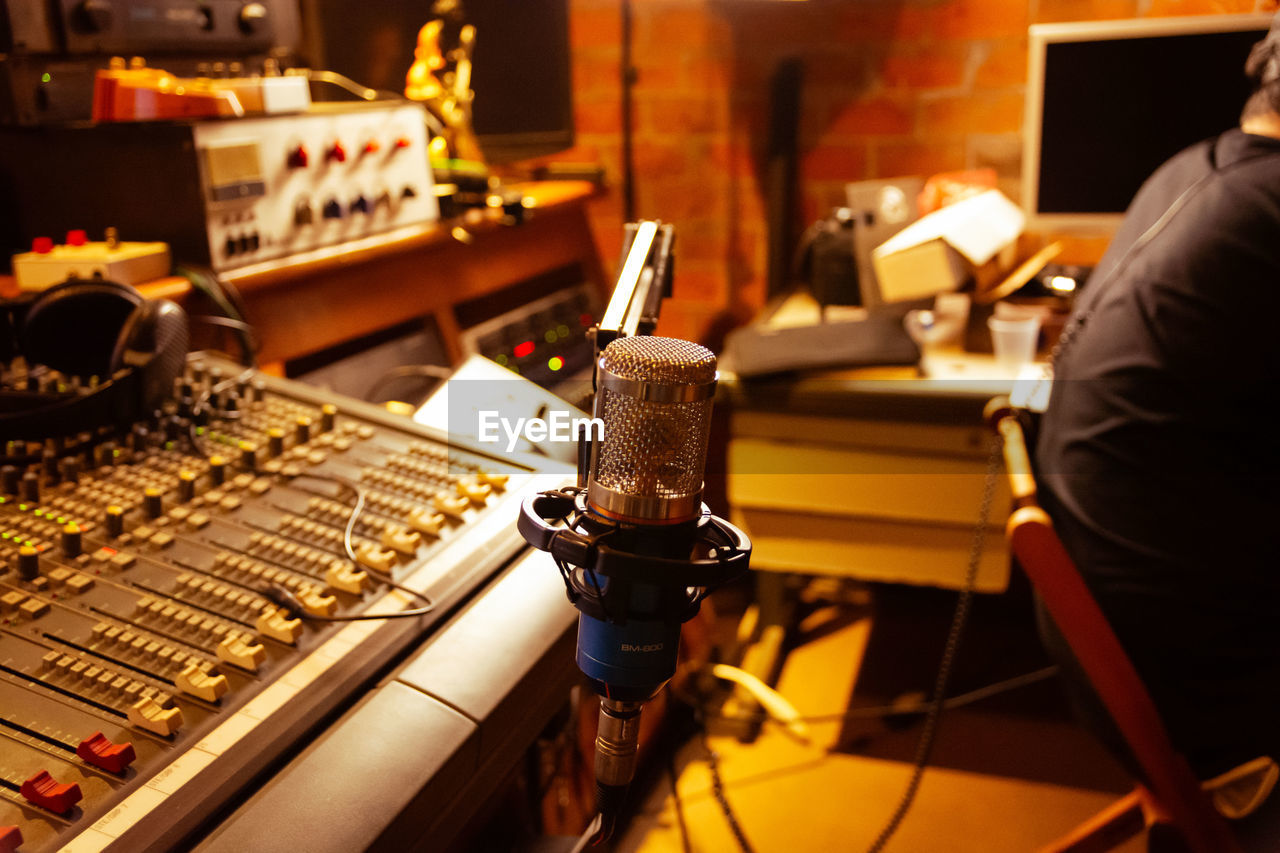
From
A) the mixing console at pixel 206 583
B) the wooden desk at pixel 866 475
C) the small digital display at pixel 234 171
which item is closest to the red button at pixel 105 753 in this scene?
the mixing console at pixel 206 583

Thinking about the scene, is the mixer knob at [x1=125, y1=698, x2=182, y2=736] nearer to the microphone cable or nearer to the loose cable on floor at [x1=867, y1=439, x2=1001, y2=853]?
the microphone cable

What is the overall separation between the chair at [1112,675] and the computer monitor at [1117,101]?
3.13 feet

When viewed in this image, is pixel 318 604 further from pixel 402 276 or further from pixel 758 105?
pixel 758 105

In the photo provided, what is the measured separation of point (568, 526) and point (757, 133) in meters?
2.15

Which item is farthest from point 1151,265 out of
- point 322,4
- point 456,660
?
point 322,4

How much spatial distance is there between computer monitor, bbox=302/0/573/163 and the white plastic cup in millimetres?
1059

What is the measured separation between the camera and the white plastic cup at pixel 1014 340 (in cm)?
179

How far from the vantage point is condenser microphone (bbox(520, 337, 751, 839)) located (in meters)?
0.43

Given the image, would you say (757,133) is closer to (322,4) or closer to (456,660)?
(322,4)

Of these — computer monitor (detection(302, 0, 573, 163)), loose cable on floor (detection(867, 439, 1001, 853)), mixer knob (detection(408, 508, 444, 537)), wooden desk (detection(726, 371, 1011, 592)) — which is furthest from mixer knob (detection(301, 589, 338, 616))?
computer monitor (detection(302, 0, 573, 163))

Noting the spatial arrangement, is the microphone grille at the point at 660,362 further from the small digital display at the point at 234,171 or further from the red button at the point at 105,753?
the small digital display at the point at 234,171

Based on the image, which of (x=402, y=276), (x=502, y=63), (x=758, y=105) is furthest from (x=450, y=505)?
(x=758, y=105)

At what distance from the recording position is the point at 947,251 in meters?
1.88

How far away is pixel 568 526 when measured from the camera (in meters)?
0.46
